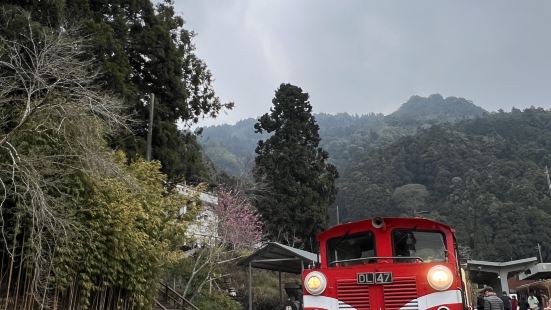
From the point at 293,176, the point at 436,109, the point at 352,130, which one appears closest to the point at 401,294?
the point at 293,176

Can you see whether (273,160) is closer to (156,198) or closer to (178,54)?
(178,54)

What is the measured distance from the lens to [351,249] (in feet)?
26.3

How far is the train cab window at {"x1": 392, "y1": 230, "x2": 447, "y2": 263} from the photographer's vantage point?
7.63m

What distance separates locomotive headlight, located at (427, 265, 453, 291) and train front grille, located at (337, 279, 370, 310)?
949 mm

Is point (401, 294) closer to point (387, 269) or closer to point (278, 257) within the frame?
point (387, 269)

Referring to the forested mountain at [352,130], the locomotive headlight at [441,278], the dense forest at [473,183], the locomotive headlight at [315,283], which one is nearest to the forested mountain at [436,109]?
the forested mountain at [352,130]

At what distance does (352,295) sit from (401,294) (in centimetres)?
71

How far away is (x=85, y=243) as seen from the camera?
9680 millimetres

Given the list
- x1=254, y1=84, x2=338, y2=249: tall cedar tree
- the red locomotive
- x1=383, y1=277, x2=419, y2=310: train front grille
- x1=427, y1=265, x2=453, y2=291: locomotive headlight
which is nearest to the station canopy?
the red locomotive

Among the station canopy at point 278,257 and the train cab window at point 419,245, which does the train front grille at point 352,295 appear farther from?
the station canopy at point 278,257

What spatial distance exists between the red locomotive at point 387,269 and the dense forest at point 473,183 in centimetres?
4194

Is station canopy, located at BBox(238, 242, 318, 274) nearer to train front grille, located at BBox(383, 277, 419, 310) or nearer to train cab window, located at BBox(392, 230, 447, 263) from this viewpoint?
train cab window, located at BBox(392, 230, 447, 263)

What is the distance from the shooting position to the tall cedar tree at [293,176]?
1297 inches

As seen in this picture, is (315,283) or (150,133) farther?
(150,133)
